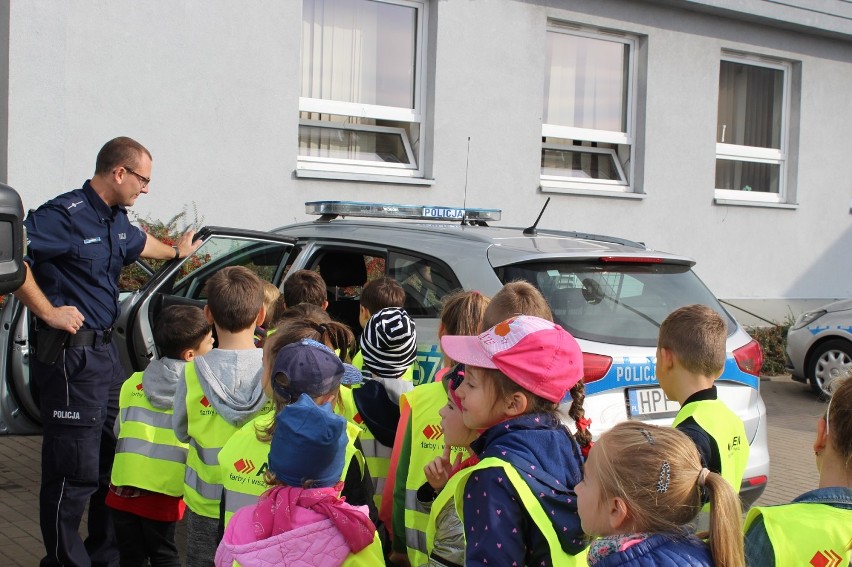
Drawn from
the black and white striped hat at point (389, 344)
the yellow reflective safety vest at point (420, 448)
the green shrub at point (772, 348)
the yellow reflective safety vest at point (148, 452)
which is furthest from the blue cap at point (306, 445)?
the green shrub at point (772, 348)

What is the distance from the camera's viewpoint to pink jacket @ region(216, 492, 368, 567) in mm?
2488

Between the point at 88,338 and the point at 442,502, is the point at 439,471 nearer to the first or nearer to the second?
the point at 442,502

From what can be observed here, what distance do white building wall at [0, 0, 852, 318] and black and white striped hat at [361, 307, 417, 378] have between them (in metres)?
5.30

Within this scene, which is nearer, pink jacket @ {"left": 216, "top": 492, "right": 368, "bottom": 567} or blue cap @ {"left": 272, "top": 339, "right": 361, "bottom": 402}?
pink jacket @ {"left": 216, "top": 492, "right": 368, "bottom": 567}

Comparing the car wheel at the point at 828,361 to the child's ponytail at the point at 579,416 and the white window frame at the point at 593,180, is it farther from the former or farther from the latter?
the child's ponytail at the point at 579,416

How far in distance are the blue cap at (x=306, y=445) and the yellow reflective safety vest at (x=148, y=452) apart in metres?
1.69

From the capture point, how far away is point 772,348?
466 inches

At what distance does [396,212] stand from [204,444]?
9.33 feet

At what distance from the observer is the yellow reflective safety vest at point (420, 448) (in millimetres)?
3213

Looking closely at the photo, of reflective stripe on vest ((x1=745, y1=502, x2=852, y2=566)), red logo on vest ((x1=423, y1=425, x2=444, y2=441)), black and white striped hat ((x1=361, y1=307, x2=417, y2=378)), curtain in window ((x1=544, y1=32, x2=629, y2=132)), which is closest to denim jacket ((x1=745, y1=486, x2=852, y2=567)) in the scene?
reflective stripe on vest ((x1=745, y1=502, x2=852, y2=566))

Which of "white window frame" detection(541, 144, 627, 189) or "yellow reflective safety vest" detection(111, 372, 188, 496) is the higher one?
"white window frame" detection(541, 144, 627, 189)

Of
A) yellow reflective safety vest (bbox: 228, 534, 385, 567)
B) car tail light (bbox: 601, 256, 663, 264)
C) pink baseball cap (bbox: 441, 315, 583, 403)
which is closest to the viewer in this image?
pink baseball cap (bbox: 441, 315, 583, 403)

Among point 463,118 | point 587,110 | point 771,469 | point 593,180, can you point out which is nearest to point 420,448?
point 771,469

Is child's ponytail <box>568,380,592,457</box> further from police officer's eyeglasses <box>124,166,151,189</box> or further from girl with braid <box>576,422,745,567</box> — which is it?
police officer's eyeglasses <box>124,166,151,189</box>
